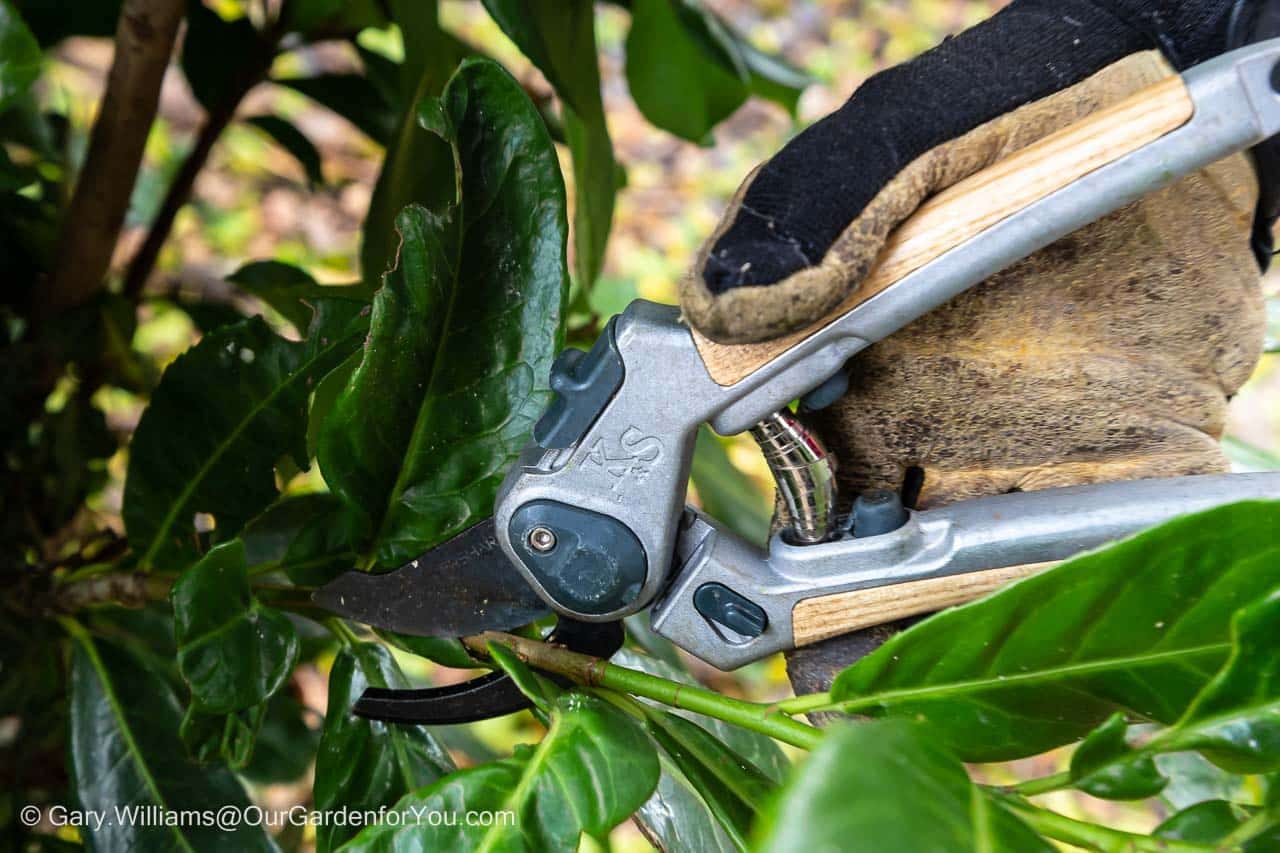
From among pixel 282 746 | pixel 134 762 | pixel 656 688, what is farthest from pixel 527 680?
pixel 282 746

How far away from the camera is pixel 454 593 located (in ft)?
2.21

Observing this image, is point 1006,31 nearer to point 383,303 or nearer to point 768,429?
point 768,429

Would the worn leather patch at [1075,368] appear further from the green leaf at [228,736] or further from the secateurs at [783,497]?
the green leaf at [228,736]

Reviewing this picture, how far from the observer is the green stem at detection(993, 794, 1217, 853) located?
0.51 meters

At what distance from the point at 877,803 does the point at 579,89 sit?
0.60 meters

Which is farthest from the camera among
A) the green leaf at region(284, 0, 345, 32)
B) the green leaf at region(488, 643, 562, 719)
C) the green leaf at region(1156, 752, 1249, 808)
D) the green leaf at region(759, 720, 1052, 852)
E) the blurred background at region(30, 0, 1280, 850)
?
the blurred background at region(30, 0, 1280, 850)

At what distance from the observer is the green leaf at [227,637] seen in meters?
0.64

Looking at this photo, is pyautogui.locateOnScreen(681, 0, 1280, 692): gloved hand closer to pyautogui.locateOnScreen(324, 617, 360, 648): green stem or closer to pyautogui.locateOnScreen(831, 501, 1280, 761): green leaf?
pyautogui.locateOnScreen(831, 501, 1280, 761): green leaf

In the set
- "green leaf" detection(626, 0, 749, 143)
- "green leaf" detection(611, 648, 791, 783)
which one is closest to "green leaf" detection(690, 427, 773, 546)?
"green leaf" detection(611, 648, 791, 783)

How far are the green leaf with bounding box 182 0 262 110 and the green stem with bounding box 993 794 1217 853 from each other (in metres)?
0.87

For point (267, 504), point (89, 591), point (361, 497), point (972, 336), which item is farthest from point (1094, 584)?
point (89, 591)

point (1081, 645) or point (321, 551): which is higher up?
point (1081, 645)

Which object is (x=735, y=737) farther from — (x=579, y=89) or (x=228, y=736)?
(x=579, y=89)

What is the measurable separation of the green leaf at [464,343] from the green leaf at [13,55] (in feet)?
0.90
